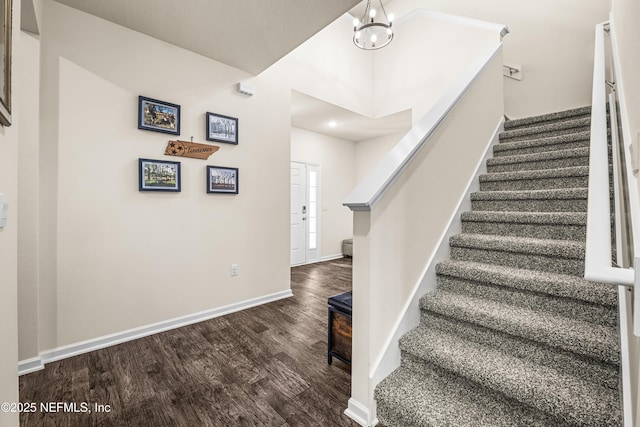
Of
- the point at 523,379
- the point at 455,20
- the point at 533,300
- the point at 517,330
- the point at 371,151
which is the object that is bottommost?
the point at 523,379

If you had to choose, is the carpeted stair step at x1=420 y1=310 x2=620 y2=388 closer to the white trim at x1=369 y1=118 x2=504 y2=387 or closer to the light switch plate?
the white trim at x1=369 y1=118 x2=504 y2=387

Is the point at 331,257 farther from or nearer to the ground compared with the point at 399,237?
nearer to the ground

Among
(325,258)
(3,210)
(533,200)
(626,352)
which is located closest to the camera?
(3,210)

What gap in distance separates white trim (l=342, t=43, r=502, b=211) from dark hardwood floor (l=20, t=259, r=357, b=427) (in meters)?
1.18

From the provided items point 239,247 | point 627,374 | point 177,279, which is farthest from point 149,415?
point 627,374

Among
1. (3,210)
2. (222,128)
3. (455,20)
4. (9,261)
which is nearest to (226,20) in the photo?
(222,128)

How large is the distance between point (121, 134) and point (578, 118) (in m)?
4.37

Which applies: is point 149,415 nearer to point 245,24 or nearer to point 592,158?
point 592,158

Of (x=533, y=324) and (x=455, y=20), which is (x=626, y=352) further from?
(x=455, y=20)

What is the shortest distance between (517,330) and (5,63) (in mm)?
2475

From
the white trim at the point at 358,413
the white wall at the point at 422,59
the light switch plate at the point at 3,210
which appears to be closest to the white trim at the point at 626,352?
the white trim at the point at 358,413

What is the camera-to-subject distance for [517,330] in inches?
54.3

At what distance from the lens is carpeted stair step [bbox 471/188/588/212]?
1.94 m

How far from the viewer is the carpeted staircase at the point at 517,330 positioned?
1167 millimetres
